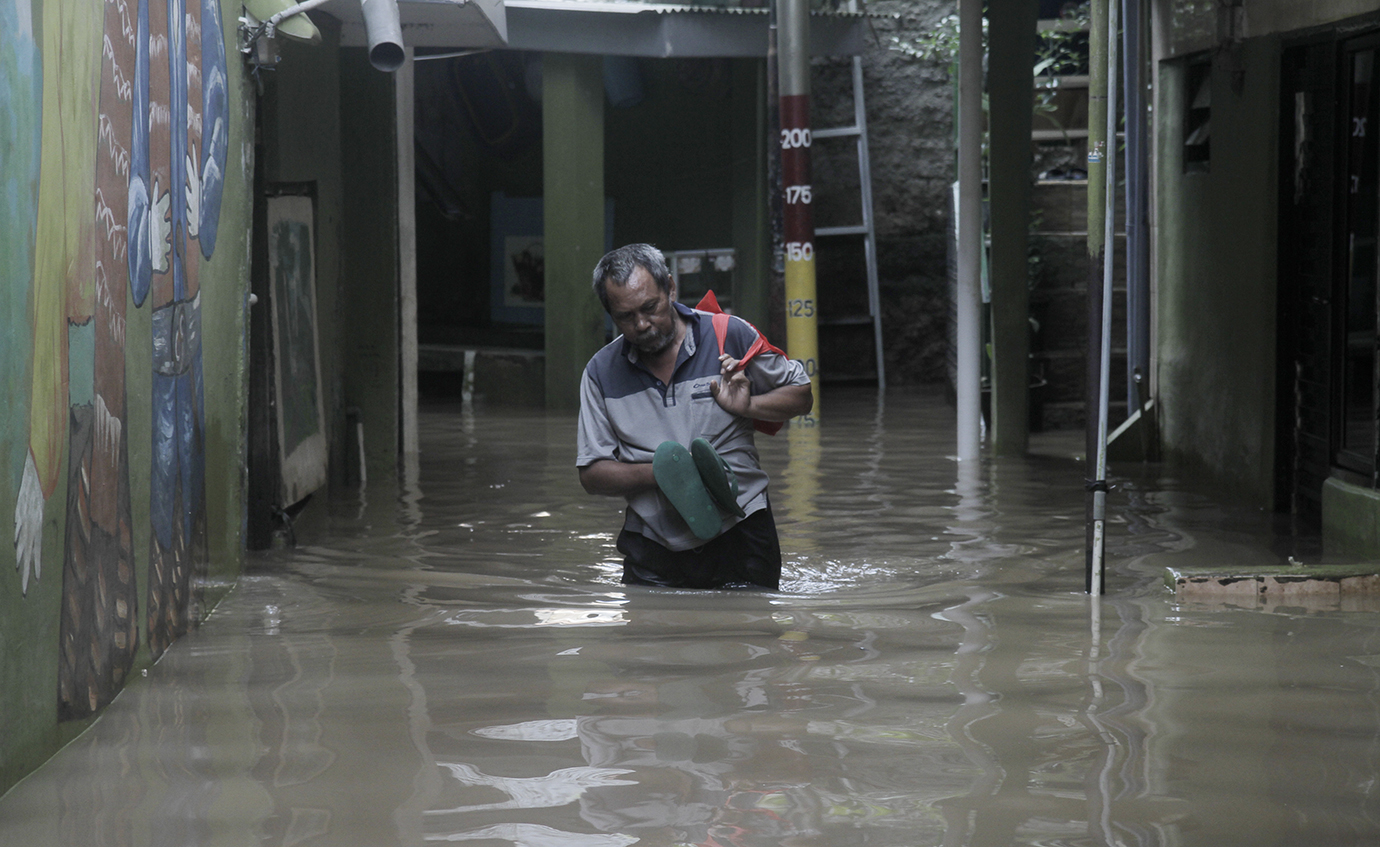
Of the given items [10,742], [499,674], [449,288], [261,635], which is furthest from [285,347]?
[449,288]

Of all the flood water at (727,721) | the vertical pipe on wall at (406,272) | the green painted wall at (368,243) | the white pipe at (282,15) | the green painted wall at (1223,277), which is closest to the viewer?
the flood water at (727,721)

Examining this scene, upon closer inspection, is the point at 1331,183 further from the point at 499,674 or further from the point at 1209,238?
the point at 499,674

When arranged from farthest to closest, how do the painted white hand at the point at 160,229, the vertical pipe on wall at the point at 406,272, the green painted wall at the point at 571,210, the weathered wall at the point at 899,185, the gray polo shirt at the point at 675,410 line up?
1. the weathered wall at the point at 899,185
2. the green painted wall at the point at 571,210
3. the vertical pipe on wall at the point at 406,272
4. the gray polo shirt at the point at 675,410
5. the painted white hand at the point at 160,229

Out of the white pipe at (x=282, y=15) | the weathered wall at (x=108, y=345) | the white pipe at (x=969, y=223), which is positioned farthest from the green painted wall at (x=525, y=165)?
the weathered wall at (x=108, y=345)

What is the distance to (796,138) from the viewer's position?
1188cm

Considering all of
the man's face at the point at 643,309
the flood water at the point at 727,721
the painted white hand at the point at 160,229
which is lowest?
the flood water at the point at 727,721

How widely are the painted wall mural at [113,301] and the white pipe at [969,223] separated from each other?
601 cm

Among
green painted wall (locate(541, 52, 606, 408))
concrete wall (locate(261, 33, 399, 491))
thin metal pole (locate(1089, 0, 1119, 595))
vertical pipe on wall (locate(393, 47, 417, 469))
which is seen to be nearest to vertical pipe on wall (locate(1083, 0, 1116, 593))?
thin metal pole (locate(1089, 0, 1119, 595))

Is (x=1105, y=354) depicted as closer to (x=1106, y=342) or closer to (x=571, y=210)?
(x=1106, y=342)

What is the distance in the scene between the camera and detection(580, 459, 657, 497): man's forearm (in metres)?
4.72

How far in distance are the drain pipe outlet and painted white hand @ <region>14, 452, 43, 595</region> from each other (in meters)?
3.52

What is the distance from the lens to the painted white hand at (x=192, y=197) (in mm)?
4785

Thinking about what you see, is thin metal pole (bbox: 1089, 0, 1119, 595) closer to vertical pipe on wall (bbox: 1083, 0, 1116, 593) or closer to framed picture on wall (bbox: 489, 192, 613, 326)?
vertical pipe on wall (bbox: 1083, 0, 1116, 593)

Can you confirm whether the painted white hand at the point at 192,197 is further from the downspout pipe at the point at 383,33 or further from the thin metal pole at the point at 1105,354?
the thin metal pole at the point at 1105,354
